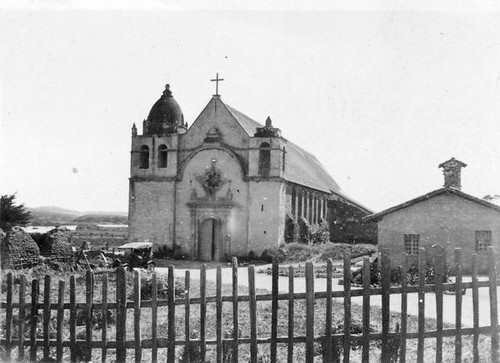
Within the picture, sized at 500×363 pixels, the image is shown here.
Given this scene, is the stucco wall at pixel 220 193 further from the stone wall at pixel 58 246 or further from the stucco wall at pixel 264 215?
the stone wall at pixel 58 246

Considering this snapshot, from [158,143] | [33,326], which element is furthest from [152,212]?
[33,326]

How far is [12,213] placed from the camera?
20.0m

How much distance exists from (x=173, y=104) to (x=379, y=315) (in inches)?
1112

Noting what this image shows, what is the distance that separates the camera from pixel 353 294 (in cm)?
813

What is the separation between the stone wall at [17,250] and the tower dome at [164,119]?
61.6ft

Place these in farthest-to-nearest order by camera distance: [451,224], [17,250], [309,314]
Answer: [451,224]
[17,250]
[309,314]

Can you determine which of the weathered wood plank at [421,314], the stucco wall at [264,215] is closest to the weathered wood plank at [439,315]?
the weathered wood plank at [421,314]

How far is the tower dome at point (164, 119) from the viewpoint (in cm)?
3722

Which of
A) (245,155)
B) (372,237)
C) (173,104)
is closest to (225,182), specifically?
(245,155)

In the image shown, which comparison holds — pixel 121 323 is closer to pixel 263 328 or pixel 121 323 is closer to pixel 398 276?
pixel 263 328

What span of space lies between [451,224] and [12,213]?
19498 mm

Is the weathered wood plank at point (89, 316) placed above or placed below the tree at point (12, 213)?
below

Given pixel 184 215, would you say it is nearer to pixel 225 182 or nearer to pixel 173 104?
pixel 225 182

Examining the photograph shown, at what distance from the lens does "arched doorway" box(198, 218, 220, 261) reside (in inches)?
1395
